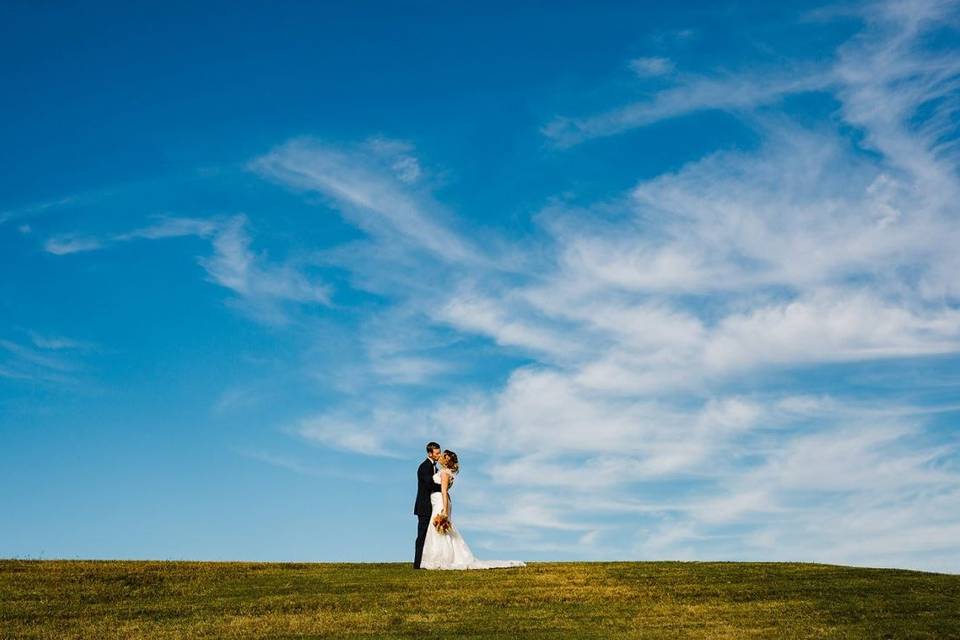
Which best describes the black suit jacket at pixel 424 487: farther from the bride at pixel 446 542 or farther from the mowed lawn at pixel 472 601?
the mowed lawn at pixel 472 601

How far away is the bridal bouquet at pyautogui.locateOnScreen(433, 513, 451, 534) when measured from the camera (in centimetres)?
3069

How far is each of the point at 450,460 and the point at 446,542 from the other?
271 cm

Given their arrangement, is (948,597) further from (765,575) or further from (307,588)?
(307,588)

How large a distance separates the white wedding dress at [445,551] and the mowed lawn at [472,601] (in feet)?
3.03

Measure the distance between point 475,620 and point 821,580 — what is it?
1181 centimetres

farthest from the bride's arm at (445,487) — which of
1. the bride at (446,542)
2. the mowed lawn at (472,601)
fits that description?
the mowed lawn at (472,601)

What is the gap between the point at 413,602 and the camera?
2473cm

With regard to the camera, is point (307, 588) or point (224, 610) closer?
point (224, 610)

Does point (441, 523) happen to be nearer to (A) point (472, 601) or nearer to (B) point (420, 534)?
(B) point (420, 534)

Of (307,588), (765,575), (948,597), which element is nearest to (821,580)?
(765,575)

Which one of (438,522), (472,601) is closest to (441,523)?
(438,522)

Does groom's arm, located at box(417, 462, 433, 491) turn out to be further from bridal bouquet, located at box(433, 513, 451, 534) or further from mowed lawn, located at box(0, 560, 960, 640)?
→ mowed lawn, located at box(0, 560, 960, 640)

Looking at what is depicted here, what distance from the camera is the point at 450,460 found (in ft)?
102

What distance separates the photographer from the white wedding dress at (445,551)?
30.6 meters
